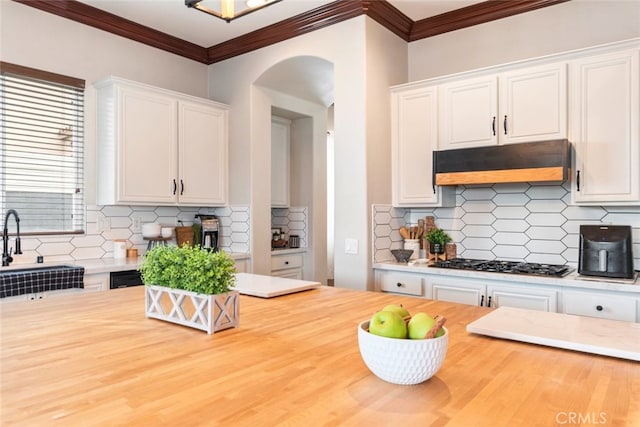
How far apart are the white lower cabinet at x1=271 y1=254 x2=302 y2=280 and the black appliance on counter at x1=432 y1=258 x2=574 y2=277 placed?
1782 mm

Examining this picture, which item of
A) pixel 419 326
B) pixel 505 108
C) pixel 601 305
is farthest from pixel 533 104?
pixel 419 326

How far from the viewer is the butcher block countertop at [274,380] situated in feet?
2.56

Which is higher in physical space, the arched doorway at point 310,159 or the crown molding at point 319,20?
the crown molding at point 319,20

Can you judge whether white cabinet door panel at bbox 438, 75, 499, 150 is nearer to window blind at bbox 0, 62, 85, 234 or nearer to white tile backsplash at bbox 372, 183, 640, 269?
white tile backsplash at bbox 372, 183, 640, 269

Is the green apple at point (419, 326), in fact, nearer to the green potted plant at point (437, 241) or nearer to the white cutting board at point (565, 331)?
the white cutting board at point (565, 331)

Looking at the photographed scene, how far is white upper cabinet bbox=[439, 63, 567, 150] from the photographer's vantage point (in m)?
2.78

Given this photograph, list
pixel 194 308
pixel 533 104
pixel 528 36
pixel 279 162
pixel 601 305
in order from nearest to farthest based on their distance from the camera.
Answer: pixel 194 308, pixel 601 305, pixel 533 104, pixel 528 36, pixel 279 162

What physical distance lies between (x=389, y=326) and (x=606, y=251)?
2241 millimetres

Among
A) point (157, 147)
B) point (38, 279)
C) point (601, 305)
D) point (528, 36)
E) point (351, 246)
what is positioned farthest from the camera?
point (157, 147)

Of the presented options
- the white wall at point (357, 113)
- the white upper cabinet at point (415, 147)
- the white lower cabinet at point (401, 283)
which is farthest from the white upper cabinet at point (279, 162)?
the white lower cabinet at point (401, 283)

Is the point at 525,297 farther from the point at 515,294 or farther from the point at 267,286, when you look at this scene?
the point at 267,286

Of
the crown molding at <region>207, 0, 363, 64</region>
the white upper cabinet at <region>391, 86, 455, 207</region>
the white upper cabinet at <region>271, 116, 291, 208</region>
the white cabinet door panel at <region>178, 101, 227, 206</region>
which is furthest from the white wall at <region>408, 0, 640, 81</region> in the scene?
the white cabinet door panel at <region>178, 101, 227, 206</region>

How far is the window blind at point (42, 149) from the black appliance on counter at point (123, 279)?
0.62m

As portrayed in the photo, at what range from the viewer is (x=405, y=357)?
2.92 ft
